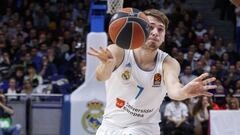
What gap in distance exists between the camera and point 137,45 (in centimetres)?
471

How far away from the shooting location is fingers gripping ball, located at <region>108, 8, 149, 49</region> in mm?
4707

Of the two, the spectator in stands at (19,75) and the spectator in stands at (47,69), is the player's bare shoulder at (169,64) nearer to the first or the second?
the spectator in stands at (19,75)

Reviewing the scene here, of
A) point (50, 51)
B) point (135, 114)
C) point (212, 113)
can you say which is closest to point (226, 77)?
point (212, 113)

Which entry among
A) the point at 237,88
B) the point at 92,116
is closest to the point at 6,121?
the point at 92,116

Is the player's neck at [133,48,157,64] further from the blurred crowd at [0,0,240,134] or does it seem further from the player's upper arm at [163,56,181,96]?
the blurred crowd at [0,0,240,134]

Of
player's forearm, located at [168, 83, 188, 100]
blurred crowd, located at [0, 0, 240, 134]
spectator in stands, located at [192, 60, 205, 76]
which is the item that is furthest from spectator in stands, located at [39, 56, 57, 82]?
player's forearm, located at [168, 83, 188, 100]

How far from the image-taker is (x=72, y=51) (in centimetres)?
1412

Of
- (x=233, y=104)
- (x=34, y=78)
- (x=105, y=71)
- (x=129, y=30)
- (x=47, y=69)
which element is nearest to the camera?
(x=105, y=71)

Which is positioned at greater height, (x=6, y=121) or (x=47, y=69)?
(x=47, y=69)

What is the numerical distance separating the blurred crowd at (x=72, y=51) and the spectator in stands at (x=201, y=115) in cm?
2

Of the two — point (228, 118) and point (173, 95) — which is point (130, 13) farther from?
point (228, 118)

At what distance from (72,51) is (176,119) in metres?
3.91

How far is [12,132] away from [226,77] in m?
5.33

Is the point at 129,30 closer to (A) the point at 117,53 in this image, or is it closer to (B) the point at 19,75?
(A) the point at 117,53
